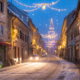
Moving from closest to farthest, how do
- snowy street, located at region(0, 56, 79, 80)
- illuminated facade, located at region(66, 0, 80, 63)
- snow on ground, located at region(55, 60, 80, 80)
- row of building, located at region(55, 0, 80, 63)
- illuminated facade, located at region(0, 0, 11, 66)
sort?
snow on ground, located at region(55, 60, 80, 80), snowy street, located at region(0, 56, 79, 80), illuminated facade, located at region(0, 0, 11, 66), illuminated facade, located at region(66, 0, 80, 63), row of building, located at region(55, 0, 80, 63)

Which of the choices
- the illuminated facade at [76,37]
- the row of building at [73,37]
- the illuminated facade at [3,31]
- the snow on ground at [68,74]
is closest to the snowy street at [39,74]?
the snow on ground at [68,74]

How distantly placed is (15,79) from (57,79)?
273cm

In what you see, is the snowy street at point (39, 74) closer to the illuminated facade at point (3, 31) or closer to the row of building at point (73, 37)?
the illuminated facade at point (3, 31)

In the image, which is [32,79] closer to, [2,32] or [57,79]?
[57,79]

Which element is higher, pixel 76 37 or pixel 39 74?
pixel 76 37

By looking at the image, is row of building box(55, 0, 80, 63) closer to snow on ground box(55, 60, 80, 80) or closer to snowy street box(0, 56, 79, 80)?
snow on ground box(55, 60, 80, 80)

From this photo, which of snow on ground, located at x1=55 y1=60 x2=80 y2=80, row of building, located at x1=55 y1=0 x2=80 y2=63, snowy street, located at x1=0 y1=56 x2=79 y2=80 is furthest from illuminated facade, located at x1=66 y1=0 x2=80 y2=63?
snow on ground, located at x1=55 y1=60 x2=80 y2=80

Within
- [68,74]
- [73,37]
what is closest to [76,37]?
[73,37]

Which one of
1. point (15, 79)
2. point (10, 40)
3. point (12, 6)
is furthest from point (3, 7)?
point (15, 79)

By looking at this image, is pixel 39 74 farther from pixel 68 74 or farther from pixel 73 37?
pixel 73 37

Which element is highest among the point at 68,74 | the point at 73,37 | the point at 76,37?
the point at 73,37

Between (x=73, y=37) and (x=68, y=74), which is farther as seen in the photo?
(x=73, y=37)

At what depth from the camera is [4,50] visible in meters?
22.0

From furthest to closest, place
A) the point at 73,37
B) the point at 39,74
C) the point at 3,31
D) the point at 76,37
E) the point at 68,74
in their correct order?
the point at 73,37, the point at 76,37, the point at 3,31, the point at 68,74, the point at 39,74
